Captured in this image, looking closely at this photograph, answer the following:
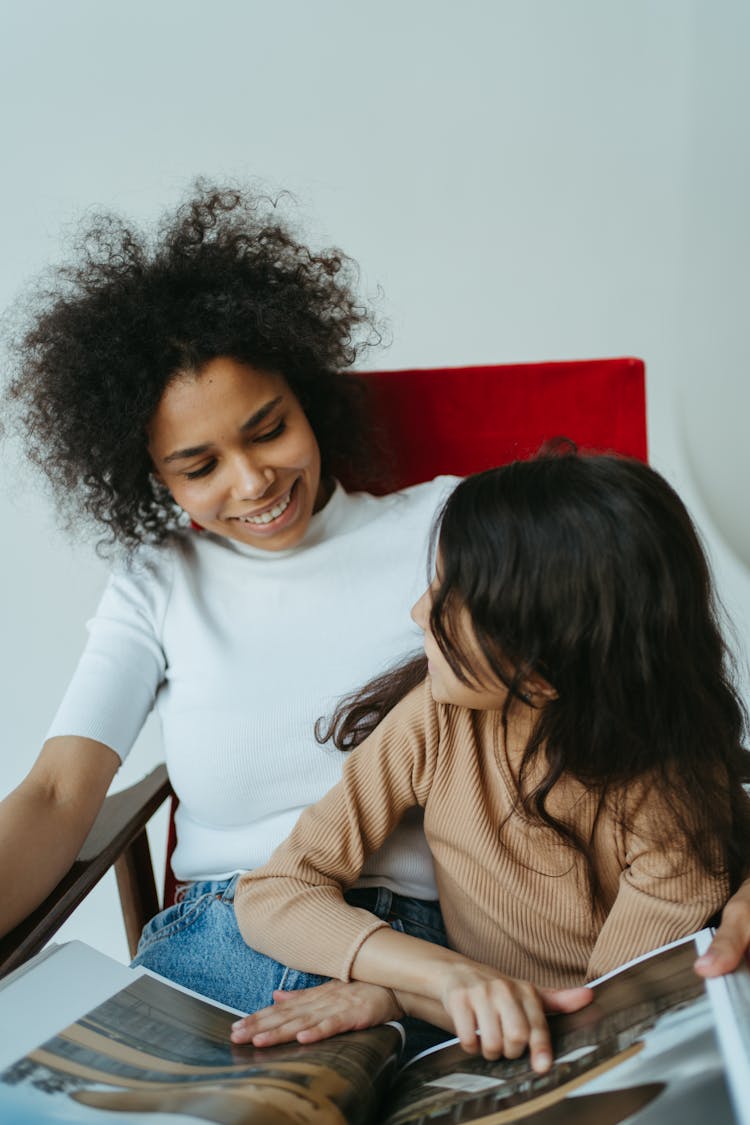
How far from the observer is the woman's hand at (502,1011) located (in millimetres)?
876

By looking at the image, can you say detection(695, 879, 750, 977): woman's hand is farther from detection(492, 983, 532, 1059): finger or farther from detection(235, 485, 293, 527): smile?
detection(235, 485, 293, 527): smile

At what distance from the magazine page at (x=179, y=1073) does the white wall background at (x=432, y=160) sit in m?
1.23

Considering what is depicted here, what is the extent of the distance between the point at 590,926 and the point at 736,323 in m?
1.60

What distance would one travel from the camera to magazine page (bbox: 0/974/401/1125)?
2.67 ft

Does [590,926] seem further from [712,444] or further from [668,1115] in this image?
[712,444]

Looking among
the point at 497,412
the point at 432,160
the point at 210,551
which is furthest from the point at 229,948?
the point at 432,160

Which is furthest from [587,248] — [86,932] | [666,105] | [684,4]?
[86,932]

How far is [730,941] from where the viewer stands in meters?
0.87

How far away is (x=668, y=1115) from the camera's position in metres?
0.72

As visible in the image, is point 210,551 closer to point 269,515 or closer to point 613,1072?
point 269,515

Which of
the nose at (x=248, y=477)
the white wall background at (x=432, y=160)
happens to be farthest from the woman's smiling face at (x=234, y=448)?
the white wall background at (x=432, y=160)

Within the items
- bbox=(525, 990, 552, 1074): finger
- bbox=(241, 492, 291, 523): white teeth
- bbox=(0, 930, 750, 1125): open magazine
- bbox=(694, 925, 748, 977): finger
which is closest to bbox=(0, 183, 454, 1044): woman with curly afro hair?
bbox=(241, 492, 291, 523): white teeth

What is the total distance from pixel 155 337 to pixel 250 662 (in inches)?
15.9

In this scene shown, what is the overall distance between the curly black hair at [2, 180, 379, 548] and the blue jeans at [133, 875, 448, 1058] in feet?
1.58
